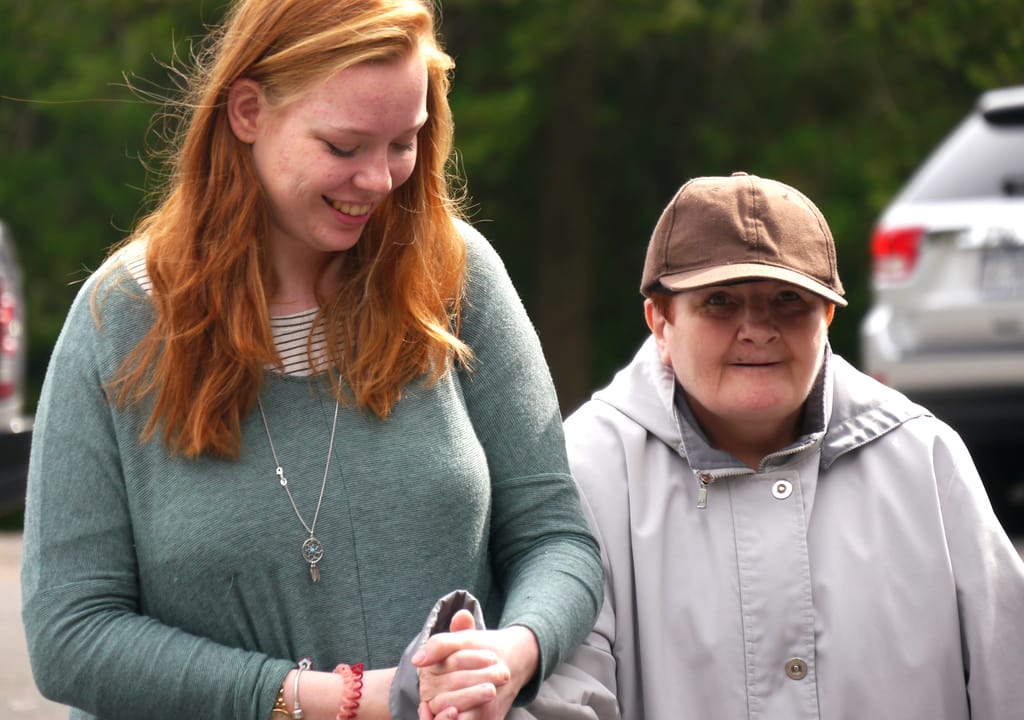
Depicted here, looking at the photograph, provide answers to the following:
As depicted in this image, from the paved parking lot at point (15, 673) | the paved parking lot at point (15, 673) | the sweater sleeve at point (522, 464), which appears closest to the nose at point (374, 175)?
the sweater sleeve at point (522, 464)

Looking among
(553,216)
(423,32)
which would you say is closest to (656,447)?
(423,32)

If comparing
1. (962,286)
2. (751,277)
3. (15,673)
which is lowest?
(15,673)

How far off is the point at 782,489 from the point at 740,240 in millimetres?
397

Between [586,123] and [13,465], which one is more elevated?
[586,123]

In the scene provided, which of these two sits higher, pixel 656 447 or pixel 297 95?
pixel 297 95

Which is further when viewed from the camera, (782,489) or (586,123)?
(586,123)

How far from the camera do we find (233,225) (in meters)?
2.62

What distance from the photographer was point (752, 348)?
2701 mm

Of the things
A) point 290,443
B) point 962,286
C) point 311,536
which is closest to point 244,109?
point 290,443

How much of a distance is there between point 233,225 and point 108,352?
27cm

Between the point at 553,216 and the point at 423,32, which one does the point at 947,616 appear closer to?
the point at 423,32

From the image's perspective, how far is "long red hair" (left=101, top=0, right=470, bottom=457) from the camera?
2.54 meters

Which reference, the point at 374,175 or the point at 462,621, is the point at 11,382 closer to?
the point at 374,175

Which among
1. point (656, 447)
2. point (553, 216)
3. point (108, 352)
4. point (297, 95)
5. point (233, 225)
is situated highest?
point (297, 95)
